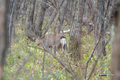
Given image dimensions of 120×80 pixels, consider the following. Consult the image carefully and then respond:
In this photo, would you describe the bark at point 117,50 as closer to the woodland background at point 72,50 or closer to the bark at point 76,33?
the woodland background at point 72,50

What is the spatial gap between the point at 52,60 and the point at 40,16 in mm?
6853

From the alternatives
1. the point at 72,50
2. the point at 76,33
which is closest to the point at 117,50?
the point at 76,33

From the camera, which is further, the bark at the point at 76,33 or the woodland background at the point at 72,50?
the bark at the point at 76,33

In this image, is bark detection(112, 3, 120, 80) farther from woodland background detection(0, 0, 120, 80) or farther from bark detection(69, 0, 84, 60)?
bark detection(69, 0, 84, 60)

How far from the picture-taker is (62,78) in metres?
4.66

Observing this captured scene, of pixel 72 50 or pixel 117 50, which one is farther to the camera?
pixel 72 50

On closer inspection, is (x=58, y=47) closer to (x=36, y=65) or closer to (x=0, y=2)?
(x=36, y=65)

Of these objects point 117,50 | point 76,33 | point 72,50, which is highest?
point 117,50

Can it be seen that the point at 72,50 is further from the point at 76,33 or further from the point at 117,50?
the point at 117,50

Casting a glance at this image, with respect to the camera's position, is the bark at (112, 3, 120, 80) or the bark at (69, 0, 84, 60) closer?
the bark at (112, 3, 120, 80)

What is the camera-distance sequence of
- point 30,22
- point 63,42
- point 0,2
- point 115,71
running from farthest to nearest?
point 30,22, point 63,42, point 115,71, point 0,2

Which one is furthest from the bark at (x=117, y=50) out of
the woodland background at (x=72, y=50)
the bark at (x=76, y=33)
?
the bark at (x=76, y=33)

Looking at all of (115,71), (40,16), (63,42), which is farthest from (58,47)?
(115,71)

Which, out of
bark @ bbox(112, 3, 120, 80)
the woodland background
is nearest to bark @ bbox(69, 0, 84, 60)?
the woodland background
